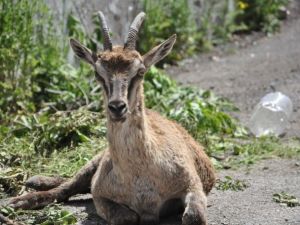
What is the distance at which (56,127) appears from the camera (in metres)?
9.55

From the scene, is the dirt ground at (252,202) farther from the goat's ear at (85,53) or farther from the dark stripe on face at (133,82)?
the goat's ear at (85,53)

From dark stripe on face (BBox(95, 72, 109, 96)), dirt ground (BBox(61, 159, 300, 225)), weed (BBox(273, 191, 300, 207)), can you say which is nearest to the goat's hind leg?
dirt ground (BBox(61, 159, 300, 225))

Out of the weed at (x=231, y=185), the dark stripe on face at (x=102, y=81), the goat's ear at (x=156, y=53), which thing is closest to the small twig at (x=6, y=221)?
the dark stripe on face at (x=102, y=81)

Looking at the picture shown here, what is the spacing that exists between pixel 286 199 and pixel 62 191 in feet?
6.89

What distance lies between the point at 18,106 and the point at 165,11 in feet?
16.6

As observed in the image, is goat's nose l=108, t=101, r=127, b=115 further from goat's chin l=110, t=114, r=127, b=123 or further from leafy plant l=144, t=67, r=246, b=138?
leafy plant l=144, t=67, r=246, b=138

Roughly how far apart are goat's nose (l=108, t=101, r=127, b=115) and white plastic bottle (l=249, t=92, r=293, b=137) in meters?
→ 4.55

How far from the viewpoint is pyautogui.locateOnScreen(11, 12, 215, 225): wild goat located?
6.84m

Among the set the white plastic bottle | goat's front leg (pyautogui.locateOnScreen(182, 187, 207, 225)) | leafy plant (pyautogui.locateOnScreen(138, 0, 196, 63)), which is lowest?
goat's front leg (pyautogui.locateOnScreen(182, 187, 207, 225))

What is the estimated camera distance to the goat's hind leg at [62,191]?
25.2ft

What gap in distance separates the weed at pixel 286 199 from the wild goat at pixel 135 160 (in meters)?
0.81

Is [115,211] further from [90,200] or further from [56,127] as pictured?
[56,127]

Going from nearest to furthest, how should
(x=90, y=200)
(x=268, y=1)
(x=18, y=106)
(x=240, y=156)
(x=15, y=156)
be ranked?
(x=90, y=200) < (x=15, y=156) < (x=240, y=156) < (x=18, y=106) < (x=268, y=1)

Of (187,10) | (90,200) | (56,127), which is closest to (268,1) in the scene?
(187,10)
